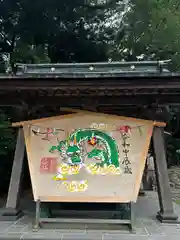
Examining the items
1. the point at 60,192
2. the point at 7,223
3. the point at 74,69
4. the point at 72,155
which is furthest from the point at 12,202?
the point at 74,69

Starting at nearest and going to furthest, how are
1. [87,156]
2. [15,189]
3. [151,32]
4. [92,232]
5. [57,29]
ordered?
[92,232]
[87,156]
[15,189]
[57,29]
[151,32]

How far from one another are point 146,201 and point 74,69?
416 cm

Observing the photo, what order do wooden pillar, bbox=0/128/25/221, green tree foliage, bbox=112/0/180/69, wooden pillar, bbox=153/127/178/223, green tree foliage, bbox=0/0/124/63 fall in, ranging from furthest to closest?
1. green tree foliage, bbox=112/0/180/69
2. green tree foliage, bbox=0/0/124/63
3. wooden pillar, bbox=0/128/25/221
4. wooden pillar, bbox=153/127/178/223

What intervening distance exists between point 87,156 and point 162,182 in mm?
1549

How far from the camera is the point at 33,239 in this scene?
3.92 meters

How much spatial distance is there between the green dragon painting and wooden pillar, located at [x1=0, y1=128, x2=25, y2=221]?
0.74 meters

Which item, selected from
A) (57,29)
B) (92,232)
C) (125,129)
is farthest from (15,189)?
(57,29)

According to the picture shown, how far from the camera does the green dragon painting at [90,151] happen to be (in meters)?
4.80

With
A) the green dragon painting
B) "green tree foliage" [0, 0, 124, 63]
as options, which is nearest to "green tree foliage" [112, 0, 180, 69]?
"green tree foliage" [0, 0, 124, 63]

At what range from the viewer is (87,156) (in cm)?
484

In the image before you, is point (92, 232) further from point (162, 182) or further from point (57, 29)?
point (57, 29)

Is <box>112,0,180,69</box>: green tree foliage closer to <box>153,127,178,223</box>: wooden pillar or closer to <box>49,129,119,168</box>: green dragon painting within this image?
<box>153,127,178,223</box>: wooden pillar

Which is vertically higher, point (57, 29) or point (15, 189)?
point (57, 29)

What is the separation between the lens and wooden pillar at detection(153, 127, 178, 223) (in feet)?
15.5
